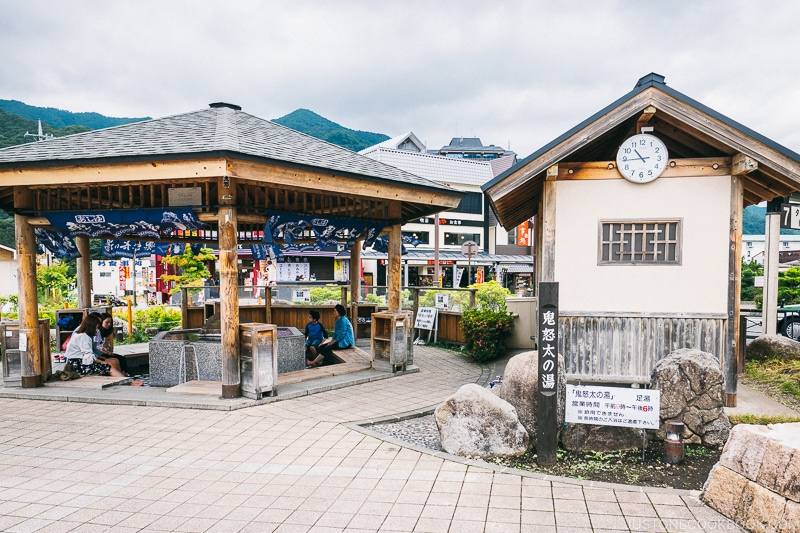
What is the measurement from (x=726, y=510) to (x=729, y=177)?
5188 mm

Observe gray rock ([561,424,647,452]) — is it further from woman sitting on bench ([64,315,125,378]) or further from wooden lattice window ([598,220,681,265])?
woman sitting on bench ([64,315,125,378])

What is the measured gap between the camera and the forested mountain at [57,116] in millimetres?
87556

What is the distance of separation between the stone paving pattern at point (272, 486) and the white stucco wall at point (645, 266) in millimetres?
3616

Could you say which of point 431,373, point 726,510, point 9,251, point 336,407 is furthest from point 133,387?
point 9,251

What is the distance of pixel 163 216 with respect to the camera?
844cm

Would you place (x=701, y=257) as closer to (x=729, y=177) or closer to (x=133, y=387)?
(x=729, y=177)

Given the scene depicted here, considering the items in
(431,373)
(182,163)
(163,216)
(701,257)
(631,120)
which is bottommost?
(431,373)

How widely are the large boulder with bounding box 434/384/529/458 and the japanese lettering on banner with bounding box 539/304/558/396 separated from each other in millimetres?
540

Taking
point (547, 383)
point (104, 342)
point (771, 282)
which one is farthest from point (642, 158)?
point (104, 342)

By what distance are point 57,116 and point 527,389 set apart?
113638 millimetres

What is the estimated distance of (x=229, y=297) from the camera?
7.75 metres

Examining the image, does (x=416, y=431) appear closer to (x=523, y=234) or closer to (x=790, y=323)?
(x=790, y=323)

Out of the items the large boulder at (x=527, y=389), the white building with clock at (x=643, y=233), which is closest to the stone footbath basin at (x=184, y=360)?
the large boulder at (x=527, y=389)

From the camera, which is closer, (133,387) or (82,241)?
(133,387)
